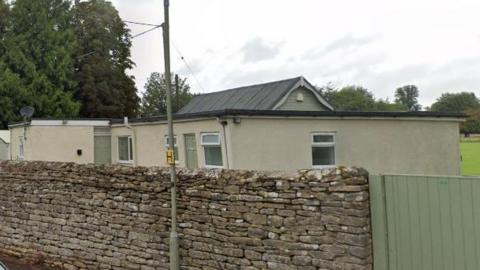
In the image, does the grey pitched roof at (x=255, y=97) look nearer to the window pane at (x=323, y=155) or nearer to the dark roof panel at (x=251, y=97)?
the dark roof panel at (x=251, y=97)

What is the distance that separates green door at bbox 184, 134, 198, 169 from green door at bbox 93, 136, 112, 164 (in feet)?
20.2

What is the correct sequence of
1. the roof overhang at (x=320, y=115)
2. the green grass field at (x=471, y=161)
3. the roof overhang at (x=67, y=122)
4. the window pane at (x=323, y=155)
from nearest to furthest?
the roof overhang at (x=320, y=115) → the window pane at (x=323, y=155) → the roof overhang at (x=67, y=122) → the green grass field at (x=471, y=161)

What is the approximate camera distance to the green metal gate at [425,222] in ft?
16.0

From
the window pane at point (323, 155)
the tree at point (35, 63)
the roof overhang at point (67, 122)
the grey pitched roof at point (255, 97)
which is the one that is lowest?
the window pane at point (323, 155)

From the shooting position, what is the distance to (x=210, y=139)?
551 inches

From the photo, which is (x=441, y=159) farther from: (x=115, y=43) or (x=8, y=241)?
(x=115, y=43)

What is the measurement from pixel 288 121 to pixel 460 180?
8949mm

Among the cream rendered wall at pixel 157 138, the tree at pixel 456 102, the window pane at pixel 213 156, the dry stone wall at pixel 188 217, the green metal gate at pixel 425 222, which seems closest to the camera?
the green metal gate at pixel 425 222

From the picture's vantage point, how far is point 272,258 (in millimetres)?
6344

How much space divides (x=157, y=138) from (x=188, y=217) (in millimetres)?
9669

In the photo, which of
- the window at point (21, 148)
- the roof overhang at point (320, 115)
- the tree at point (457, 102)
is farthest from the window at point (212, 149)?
the tree at point (457, 102)

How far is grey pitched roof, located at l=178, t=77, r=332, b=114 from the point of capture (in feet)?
61.8

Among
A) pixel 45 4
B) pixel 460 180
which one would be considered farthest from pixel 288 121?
pixel 45 4

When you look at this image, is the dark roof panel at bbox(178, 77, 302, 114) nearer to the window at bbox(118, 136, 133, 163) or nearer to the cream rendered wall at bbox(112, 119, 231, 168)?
the cream rendered wall at bbox(112, 119, 231, 168)
